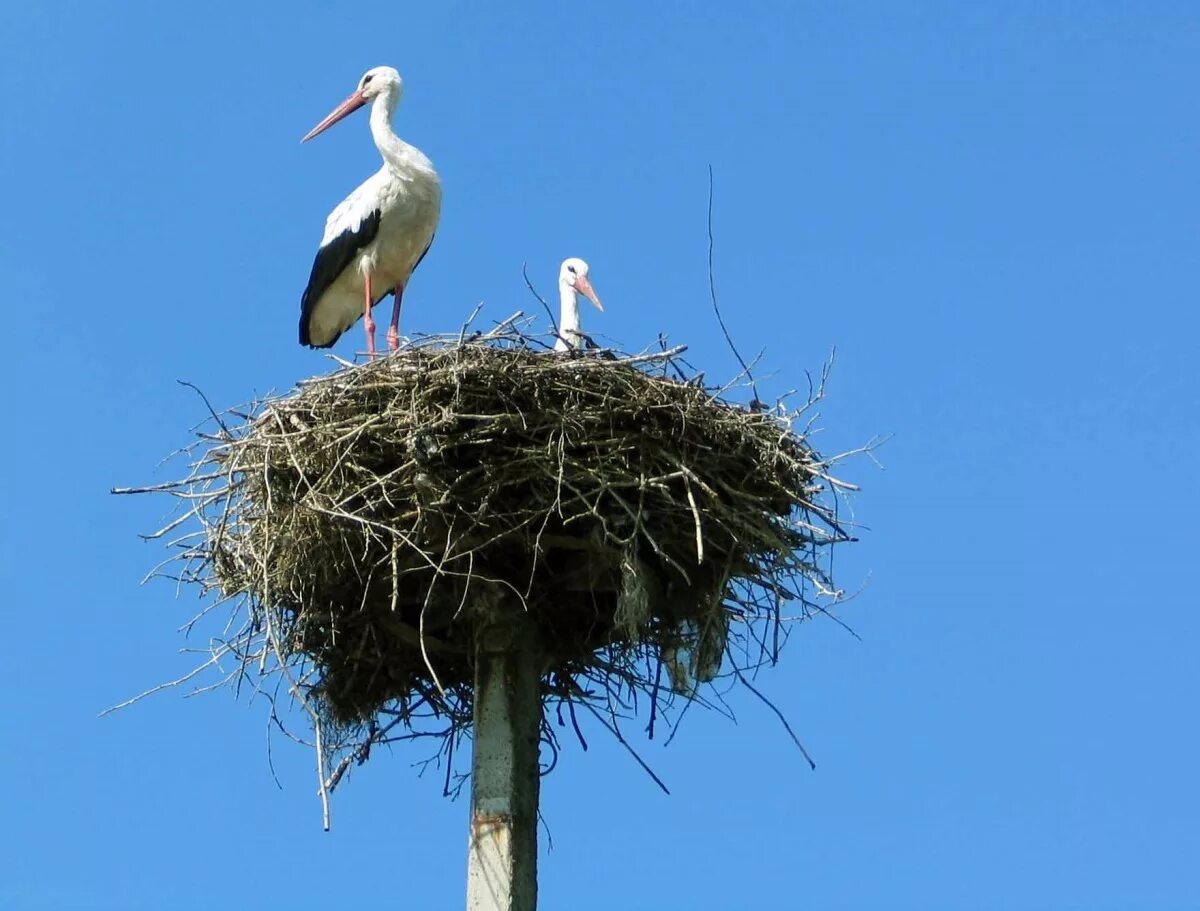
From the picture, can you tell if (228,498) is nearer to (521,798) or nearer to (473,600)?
(473,600)

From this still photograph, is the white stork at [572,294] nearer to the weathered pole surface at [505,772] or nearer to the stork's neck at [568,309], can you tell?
the stork's neck at [568,309]

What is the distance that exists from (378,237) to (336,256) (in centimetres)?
29

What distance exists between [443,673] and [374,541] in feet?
3.06

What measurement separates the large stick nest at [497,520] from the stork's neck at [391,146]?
3323 mm

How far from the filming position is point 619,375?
8953 millimetres

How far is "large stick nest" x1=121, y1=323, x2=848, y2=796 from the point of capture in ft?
28.5

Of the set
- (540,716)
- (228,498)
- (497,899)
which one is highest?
(228,498)

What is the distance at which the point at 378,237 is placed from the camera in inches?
484

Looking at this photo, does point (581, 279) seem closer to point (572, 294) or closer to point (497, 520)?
point (572, 294)

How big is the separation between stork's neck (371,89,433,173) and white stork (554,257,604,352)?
108 centimetres

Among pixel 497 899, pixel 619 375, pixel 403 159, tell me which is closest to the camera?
pixel 497 899

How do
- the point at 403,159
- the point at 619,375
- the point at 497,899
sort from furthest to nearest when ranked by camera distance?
the point at 403,159 < the point at 619,375 < the point at 497,899

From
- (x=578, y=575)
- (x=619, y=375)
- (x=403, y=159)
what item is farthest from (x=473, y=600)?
(x=403, y=159)

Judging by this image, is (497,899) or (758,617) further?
(758,617)
